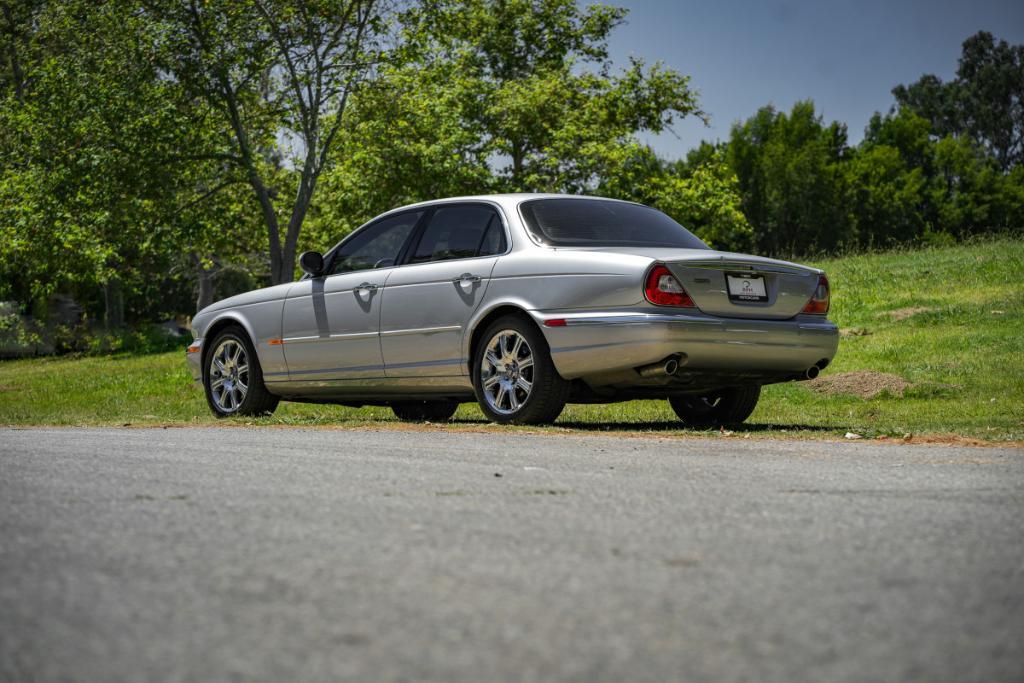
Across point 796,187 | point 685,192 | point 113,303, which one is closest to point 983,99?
point 796,187

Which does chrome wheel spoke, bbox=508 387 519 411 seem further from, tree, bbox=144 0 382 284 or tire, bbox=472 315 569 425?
tree, bbox=144 0 382 284

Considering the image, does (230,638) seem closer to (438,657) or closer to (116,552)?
(438,657)

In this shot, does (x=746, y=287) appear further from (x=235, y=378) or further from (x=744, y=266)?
(x=235, y=378)

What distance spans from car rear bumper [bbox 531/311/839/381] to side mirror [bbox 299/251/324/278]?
2629 millimetres

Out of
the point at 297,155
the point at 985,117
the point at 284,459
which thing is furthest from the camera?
the point at 985,117

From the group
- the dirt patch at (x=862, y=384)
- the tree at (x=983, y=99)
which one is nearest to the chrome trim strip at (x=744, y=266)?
the dirt patch at (x=862, y=384)

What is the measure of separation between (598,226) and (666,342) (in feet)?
4.89

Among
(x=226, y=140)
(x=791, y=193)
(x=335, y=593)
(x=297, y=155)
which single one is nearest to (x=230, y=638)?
(x=335, y=593)

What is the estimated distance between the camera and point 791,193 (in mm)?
72000

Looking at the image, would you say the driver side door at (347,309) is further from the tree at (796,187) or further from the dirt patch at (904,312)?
the tree at (796,187)

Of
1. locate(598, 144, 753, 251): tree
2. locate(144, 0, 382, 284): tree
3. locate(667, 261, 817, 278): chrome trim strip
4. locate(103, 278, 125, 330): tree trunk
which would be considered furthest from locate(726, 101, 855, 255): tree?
locate(667, 261, 817, 278): chrome trim strip

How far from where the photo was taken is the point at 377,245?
9.83 meters

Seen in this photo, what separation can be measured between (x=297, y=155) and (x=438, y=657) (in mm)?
32609

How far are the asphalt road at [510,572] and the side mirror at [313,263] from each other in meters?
4.42
